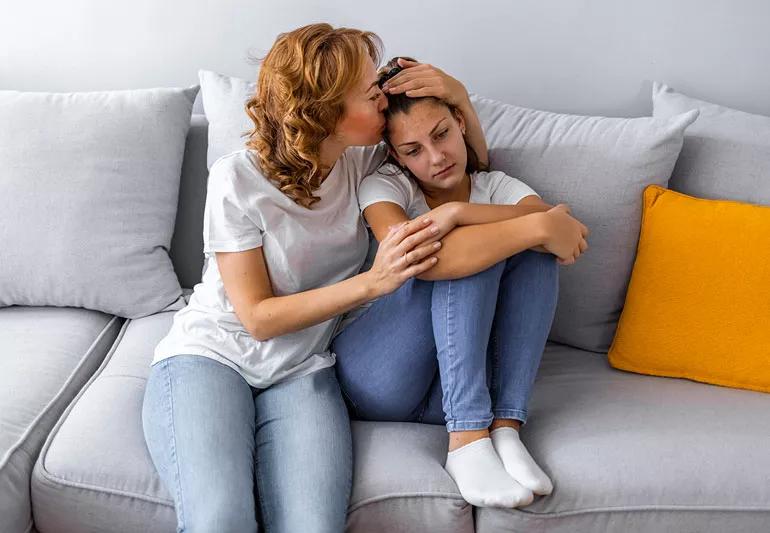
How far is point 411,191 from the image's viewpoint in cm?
177

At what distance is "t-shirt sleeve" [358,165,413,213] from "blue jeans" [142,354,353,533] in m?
0.36

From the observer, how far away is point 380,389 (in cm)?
161

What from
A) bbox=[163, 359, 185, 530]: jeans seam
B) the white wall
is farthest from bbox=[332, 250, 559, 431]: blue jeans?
the white wall

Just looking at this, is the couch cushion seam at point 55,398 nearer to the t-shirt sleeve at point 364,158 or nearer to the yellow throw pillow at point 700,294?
the t-shirt sleeve at point 364,158

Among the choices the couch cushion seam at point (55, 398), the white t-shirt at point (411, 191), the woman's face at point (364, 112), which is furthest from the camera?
the white t-shirt at point (411, 191)

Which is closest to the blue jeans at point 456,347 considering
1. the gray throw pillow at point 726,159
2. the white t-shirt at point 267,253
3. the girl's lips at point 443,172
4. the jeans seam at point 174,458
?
the white t-shirt at point 267,253

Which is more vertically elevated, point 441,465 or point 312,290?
point 312,290

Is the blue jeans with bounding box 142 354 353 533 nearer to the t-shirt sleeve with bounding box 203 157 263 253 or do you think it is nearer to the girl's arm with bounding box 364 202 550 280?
the t-shirt sleeve with bounding box 203 157 263 253

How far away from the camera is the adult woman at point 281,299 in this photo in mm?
1455

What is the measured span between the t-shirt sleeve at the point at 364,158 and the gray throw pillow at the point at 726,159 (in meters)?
0.68

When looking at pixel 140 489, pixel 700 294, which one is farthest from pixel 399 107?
pixel 140 489

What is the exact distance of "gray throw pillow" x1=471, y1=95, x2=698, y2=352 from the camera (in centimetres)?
187

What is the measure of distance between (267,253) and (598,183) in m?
0.73

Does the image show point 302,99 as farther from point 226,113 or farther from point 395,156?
point 226,113
